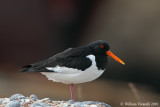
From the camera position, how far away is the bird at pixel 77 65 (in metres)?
4.42

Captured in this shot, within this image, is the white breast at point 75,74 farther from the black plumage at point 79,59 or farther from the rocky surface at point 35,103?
the rocky surface at point 35,103

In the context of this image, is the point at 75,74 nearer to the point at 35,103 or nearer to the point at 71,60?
the point at 71,60

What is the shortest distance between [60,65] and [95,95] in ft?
15.8

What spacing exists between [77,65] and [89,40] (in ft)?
17.5

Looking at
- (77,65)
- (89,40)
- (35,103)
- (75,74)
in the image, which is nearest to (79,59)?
(77,65)

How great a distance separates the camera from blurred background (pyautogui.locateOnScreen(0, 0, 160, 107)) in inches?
349

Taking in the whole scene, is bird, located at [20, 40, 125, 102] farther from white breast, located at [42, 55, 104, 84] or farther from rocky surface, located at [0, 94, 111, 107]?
rocky surface, located at [0, 94, 111, 107]

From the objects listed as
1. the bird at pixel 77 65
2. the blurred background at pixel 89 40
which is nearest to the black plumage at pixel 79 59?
the bird at pixel 77 65

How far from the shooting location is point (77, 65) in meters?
4.46

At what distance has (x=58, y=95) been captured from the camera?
934 centimetres

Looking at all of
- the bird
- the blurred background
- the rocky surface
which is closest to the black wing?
the bird

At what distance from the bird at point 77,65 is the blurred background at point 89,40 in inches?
152

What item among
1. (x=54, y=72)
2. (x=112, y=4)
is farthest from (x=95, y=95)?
(x=54, y=72)

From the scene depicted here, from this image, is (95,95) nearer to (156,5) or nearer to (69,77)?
(156,5)
